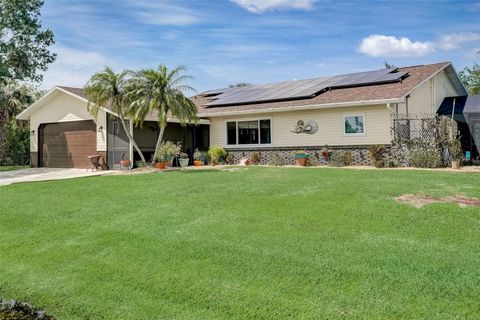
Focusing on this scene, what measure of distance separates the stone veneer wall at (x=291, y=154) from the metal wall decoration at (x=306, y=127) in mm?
790

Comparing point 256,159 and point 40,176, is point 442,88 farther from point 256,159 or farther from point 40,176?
point 40,176

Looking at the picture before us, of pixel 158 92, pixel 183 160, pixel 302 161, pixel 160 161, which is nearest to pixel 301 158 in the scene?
pixel 302 161

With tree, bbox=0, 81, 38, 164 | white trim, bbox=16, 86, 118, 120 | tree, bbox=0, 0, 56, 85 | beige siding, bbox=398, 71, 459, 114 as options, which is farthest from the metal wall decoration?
tree, bbox=0, 81, 38, 164

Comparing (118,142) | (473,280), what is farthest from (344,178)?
(118,142)

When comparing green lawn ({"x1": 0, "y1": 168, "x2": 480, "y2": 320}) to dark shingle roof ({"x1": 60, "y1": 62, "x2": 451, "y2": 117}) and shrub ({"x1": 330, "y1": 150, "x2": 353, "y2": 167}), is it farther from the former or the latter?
dark shingle roof ({"x1": 60, "y1": 62, "x2": 451, "y2": 117})

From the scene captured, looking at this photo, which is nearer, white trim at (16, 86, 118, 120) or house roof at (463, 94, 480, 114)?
house roof at (463, 94, 480, 114)

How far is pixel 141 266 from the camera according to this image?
552cm

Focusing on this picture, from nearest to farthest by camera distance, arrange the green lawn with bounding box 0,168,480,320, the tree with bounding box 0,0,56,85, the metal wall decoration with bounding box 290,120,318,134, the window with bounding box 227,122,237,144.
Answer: the green lawn with bounding box 0,168,480,320 < the metal wall decoration with bounding box 290,120,318,134 < the window with bounding box 227,122,237,144 < the tree with bounding box 0,0,56,85

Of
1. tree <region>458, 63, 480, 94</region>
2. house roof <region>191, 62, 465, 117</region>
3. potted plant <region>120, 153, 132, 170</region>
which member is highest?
tree <region>458, 63, 480, 94</region>

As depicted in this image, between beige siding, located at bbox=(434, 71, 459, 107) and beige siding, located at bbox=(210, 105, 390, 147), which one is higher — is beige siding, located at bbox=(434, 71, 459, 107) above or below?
above

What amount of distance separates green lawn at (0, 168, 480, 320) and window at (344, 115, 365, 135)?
8.21 metres

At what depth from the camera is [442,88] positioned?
21.5 metres

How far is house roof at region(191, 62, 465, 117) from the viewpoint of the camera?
55.6ft

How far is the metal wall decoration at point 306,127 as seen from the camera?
739 inches
